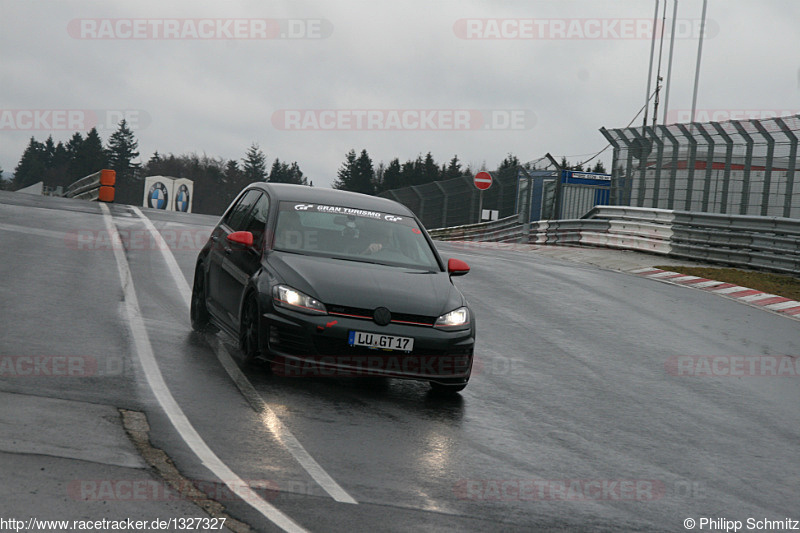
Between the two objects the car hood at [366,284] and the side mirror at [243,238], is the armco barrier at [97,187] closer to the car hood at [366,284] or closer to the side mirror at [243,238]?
the side mirror at [243,238]

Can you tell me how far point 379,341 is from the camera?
24.3 feet

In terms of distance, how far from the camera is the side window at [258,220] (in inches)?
341

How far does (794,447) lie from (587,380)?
2.15m

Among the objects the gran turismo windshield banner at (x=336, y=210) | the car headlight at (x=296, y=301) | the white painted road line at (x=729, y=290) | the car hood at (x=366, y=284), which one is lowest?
the white painted road line at (x=729, y=290)

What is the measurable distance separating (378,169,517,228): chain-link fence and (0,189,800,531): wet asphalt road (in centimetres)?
2425

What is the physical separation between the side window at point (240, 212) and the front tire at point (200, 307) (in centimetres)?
54

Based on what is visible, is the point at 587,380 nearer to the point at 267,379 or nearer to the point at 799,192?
the point at 267,379

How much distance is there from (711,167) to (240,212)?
15.9 m

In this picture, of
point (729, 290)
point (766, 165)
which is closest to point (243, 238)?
point (729, 290)

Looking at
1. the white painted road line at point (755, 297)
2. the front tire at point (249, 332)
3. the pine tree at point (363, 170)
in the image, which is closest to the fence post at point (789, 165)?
the white painted road line at point (755, 297)

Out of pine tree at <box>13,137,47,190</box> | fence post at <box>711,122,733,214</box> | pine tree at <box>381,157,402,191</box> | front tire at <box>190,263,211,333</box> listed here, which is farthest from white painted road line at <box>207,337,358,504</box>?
pine tree at <box>13,137,47,190</box>

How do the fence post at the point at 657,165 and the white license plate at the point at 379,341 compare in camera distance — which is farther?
the fence post at the point at 657,165

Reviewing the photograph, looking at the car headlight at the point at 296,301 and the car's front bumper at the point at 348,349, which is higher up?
the car headlight at the point at 296,301

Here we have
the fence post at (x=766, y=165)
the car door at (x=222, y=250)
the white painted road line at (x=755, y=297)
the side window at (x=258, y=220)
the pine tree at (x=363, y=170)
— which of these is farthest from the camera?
the pine tree at (x=363, y=170)
